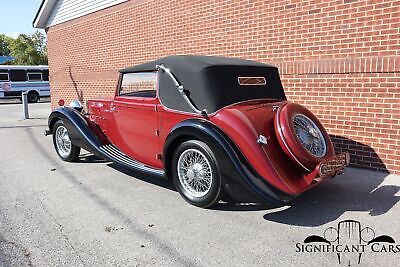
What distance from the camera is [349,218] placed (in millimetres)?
3602

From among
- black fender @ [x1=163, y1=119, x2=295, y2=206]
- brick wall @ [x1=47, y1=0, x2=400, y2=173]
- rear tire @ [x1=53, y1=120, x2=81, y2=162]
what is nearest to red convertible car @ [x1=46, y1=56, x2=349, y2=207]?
black fender @ [x1=163, y1=119, x2=295, y2=206]

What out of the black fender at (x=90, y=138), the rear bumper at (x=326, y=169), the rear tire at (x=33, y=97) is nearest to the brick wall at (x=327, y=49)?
the rear bumper at (x=326, y=169)

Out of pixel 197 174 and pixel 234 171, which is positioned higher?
pixel 234 171

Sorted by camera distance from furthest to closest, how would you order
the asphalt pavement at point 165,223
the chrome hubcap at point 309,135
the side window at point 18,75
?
the side window at point 18,75
the chrome hubcap at point 309,135
the asphalt pavement at point 165,223

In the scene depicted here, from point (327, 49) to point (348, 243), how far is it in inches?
126

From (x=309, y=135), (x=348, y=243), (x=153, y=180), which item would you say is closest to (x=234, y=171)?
(x=309, y=135)

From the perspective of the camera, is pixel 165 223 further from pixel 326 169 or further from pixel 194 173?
pixel 326 169

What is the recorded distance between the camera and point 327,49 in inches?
210

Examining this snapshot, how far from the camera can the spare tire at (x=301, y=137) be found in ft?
11.6

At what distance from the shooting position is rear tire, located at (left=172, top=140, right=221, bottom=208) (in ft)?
12.0

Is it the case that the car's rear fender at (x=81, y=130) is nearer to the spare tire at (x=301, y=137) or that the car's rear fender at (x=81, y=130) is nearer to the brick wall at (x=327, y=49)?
the spare tire at (x=301, y=137)

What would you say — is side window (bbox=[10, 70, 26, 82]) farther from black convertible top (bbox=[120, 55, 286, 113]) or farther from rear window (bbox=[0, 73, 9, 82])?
black convertible top (bbox=[120, 55, 286, 113])

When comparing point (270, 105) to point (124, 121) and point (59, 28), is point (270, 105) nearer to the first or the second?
point (124, 121)

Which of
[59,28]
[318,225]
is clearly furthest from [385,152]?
[59,28]
